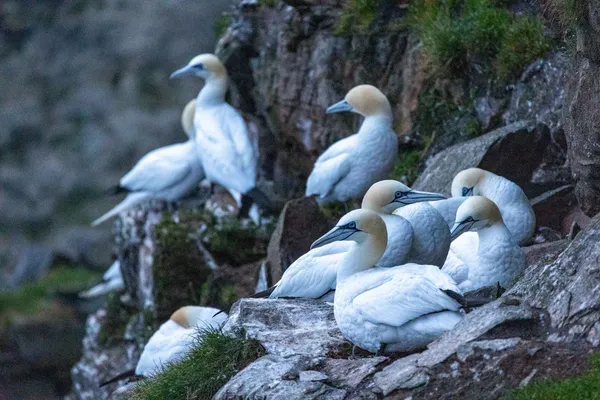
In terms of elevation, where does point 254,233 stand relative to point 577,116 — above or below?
below

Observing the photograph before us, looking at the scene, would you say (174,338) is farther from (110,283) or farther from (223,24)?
(223,24)

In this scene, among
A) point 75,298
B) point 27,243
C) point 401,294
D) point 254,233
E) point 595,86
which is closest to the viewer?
point 401,294

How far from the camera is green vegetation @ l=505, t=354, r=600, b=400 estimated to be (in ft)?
19.9

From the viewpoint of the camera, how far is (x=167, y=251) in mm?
14273

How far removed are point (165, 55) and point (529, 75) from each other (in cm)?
1327

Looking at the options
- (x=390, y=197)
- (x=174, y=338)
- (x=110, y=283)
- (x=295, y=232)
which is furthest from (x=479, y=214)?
(x=110, y=283)

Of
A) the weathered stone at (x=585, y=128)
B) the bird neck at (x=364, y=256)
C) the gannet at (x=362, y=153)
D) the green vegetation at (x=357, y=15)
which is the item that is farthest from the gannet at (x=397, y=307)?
the green vegetation at (x=357, y=15)

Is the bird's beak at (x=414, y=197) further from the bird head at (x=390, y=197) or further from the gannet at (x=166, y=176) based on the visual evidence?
the gannet at (x=166, y=176)

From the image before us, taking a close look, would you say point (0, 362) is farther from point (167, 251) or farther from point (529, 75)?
point (529, 75)

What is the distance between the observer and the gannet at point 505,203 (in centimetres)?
985

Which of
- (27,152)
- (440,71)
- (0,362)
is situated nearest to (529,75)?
(440,71)

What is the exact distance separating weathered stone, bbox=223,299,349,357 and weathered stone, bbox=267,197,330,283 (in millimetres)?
2316

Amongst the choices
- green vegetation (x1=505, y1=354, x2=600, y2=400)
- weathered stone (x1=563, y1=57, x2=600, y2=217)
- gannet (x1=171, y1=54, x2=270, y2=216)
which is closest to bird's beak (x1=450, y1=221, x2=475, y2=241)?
weathered stone (x1=563, y1=57, x2=600, y2=217)

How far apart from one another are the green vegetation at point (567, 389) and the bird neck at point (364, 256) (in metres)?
1.90
